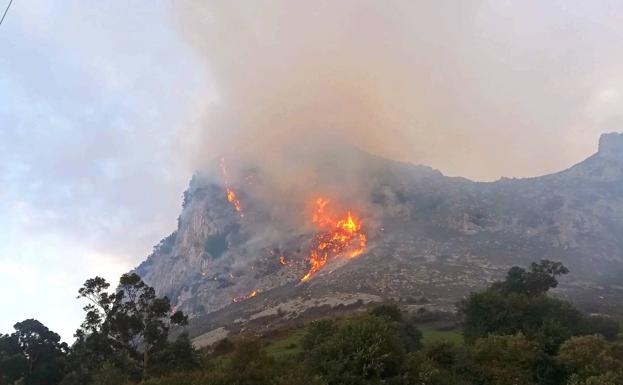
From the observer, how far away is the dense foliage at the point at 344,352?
134 feet

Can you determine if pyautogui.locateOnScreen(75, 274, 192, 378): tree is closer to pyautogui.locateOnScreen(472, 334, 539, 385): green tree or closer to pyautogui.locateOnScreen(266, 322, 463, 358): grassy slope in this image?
pyautogui.locateOnScreen(266, 322, 463, 358): grassy slope

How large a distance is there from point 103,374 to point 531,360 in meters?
43.1

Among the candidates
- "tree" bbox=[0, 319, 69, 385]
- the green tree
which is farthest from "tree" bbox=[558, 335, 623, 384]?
"tree" bbox=[0, 319, 69, 385]

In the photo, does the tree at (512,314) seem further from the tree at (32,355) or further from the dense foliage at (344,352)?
the tree at (32,355)

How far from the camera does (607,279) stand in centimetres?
15625

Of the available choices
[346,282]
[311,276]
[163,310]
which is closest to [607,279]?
[346,282]

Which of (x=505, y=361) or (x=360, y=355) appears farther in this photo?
(x=505, y=361)

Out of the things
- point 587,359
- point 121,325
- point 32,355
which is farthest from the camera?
point 32,355

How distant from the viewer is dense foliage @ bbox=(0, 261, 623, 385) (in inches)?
1609

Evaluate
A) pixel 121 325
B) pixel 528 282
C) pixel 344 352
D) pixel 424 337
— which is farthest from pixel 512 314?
pixel 121 325

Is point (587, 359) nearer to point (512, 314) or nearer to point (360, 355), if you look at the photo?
point (360, 355)

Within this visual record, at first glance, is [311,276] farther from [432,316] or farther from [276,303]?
[432,316]

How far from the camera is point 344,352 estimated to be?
43.5 m

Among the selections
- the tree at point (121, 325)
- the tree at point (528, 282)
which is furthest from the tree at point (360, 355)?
the tree at point (528, 282)
